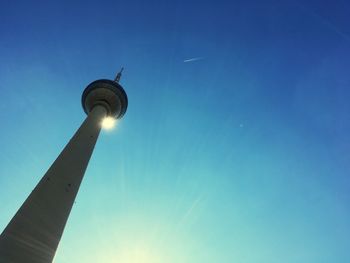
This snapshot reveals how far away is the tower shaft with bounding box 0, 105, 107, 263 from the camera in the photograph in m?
17.4

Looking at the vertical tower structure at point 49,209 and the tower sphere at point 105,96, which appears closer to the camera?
the vertical tower structure at point 49,209

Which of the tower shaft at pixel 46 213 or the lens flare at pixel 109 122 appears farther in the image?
the lens flare at pixel 109 122

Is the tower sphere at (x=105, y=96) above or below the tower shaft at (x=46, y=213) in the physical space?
above

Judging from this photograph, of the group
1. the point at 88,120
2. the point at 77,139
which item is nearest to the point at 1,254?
the point at 77,139

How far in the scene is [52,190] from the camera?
2225cm

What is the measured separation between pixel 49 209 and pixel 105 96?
24.8 meters

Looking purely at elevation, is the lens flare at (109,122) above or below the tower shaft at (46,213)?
above

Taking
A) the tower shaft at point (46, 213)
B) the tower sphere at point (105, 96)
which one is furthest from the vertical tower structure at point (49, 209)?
the tower sphere at point (105, 96)

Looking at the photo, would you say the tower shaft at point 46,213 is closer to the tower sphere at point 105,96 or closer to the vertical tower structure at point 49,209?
the vertical tower structure at point 49,209

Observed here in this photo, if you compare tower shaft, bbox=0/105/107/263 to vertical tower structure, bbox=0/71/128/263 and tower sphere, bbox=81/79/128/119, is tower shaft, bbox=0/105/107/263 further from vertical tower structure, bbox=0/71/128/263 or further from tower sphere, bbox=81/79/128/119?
tower sphere, bbox=81/79/128/119

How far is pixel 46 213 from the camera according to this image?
806 inches

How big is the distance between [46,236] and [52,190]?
407cm

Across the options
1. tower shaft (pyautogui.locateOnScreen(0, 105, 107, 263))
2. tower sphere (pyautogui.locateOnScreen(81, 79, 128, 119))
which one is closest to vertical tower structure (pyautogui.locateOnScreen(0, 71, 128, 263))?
tower shaft (pyautogui.locateOnScreen(0, 105, 107, 263))

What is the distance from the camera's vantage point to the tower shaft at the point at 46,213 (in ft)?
57.0
